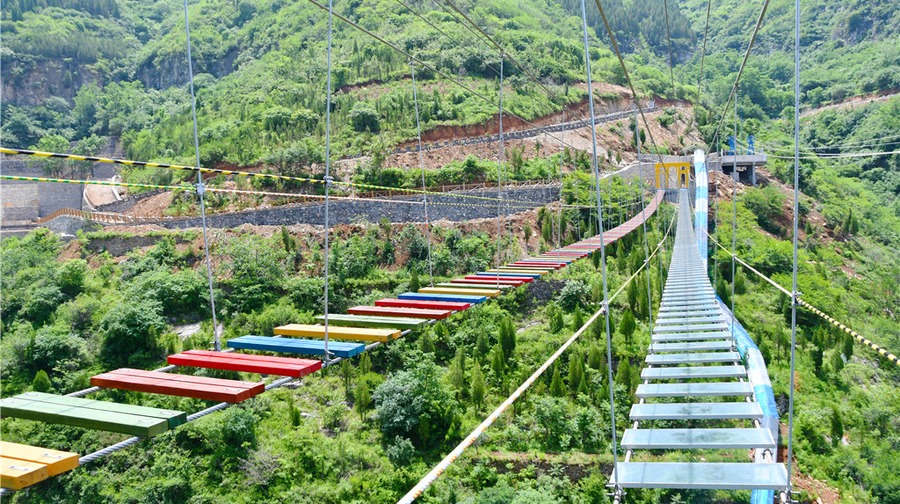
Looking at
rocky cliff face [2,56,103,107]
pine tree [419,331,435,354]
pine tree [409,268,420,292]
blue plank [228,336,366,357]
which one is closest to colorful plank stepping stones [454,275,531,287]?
blue plank [228,336,366,357]

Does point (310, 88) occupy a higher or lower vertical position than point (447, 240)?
higher

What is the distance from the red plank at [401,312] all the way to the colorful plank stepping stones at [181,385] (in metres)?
1.91

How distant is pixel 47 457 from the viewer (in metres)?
1.97

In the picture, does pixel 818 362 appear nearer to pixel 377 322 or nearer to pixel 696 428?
pixel 696 428

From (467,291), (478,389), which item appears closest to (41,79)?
(478,389)

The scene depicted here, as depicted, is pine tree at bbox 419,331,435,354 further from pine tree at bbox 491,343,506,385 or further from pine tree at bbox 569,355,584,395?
pine tree at bbox 569,355,584,395

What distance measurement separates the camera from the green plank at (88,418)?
2.15m

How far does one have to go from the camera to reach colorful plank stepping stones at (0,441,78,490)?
181cm

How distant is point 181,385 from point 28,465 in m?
0.77

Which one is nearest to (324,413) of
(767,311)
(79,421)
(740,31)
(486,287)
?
(486,287)

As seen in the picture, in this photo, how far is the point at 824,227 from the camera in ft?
66.8

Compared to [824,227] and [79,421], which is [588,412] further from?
[824,227]

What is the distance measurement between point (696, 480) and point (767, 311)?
13364mm

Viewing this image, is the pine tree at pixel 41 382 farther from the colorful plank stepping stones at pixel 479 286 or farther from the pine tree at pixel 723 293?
the pine tree at pixel 723 293
